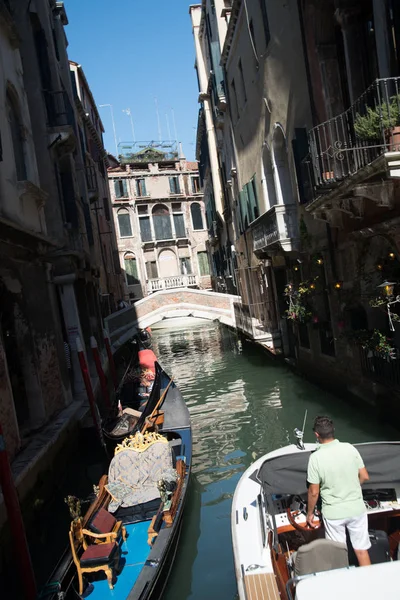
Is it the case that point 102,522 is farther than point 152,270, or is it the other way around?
point 152,270

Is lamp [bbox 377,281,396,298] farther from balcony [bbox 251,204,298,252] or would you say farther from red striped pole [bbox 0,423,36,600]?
red striped pole [bbox 0,423,36,600]

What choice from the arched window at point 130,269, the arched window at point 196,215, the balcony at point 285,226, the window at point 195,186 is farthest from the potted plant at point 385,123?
the window at point 195,186

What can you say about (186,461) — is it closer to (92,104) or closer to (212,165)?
(212,165)

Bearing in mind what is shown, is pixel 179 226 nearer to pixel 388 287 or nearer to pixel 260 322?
pixel 260 322

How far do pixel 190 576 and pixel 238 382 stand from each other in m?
7.60

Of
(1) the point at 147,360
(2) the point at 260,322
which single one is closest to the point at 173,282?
(1) the point at 147,360

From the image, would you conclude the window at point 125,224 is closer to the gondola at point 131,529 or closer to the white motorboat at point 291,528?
the gondola at point 131,529

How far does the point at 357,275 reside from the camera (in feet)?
24.4

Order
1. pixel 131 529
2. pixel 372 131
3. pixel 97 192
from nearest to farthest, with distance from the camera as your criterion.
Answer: pixel 131 529 → pixel 372 131 → pixel 97 192

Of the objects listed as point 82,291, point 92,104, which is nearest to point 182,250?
point 92,104

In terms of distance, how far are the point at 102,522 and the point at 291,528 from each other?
1.92 meters

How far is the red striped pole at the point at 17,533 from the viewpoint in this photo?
4.36 m

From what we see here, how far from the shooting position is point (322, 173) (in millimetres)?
7105

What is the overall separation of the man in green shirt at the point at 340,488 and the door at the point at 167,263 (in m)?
29.7
